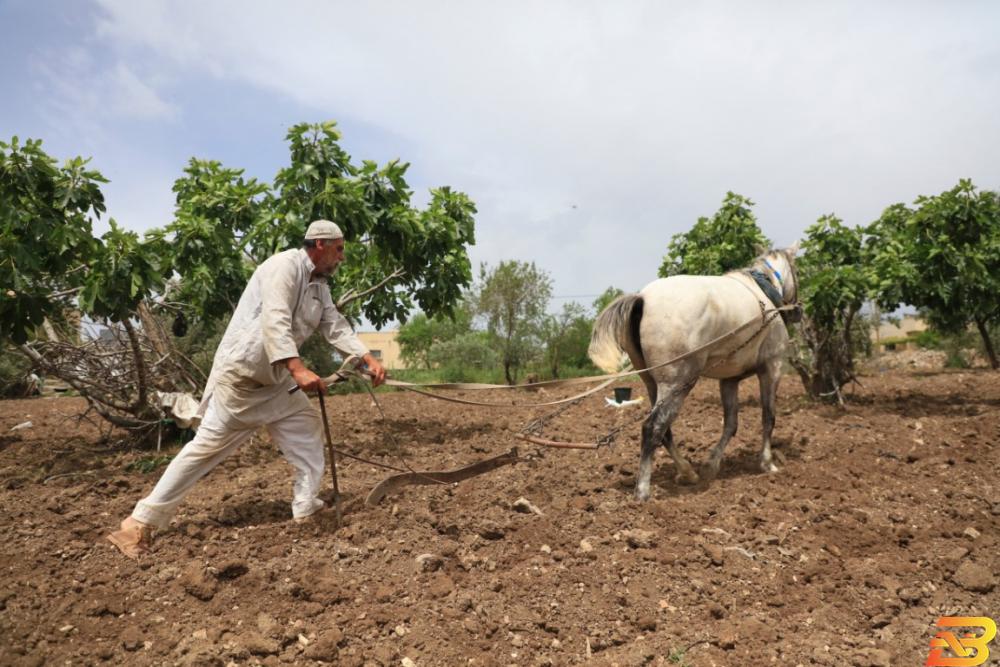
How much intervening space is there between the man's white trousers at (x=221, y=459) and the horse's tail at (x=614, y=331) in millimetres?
2100

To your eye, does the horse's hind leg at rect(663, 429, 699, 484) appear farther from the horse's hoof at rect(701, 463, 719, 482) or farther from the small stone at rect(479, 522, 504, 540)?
the small stone at rect(479, 522, 504, 540)

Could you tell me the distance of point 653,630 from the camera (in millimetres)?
3291

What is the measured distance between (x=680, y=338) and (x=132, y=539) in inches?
148

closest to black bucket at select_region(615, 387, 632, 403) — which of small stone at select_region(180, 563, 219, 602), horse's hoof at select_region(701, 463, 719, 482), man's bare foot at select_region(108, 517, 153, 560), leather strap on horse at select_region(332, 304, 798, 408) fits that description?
horse's hoof at select_region(701, 463, 719, 482)

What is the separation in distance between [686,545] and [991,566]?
1652mm

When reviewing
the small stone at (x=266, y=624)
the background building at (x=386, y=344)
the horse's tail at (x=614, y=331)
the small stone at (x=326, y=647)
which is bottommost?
the small stone at (x=326, y=647)

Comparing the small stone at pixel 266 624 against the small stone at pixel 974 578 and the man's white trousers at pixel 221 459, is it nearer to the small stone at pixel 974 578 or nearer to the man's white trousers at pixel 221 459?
the man's white trousers at pixel 221 459

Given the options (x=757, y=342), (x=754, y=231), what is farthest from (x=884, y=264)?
(x=757, y=342)

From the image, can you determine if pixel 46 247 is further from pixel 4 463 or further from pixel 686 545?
pixel 686 545

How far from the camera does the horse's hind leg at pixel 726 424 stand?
588 cm

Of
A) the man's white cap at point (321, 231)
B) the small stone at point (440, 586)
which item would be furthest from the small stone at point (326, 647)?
the man's white cap at point (321, 231)

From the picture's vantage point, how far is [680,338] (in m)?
5.11

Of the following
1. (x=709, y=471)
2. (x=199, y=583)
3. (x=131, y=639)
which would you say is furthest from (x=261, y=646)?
(x=709, y=471)

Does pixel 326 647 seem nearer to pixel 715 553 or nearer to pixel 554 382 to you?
pixel 715 553
